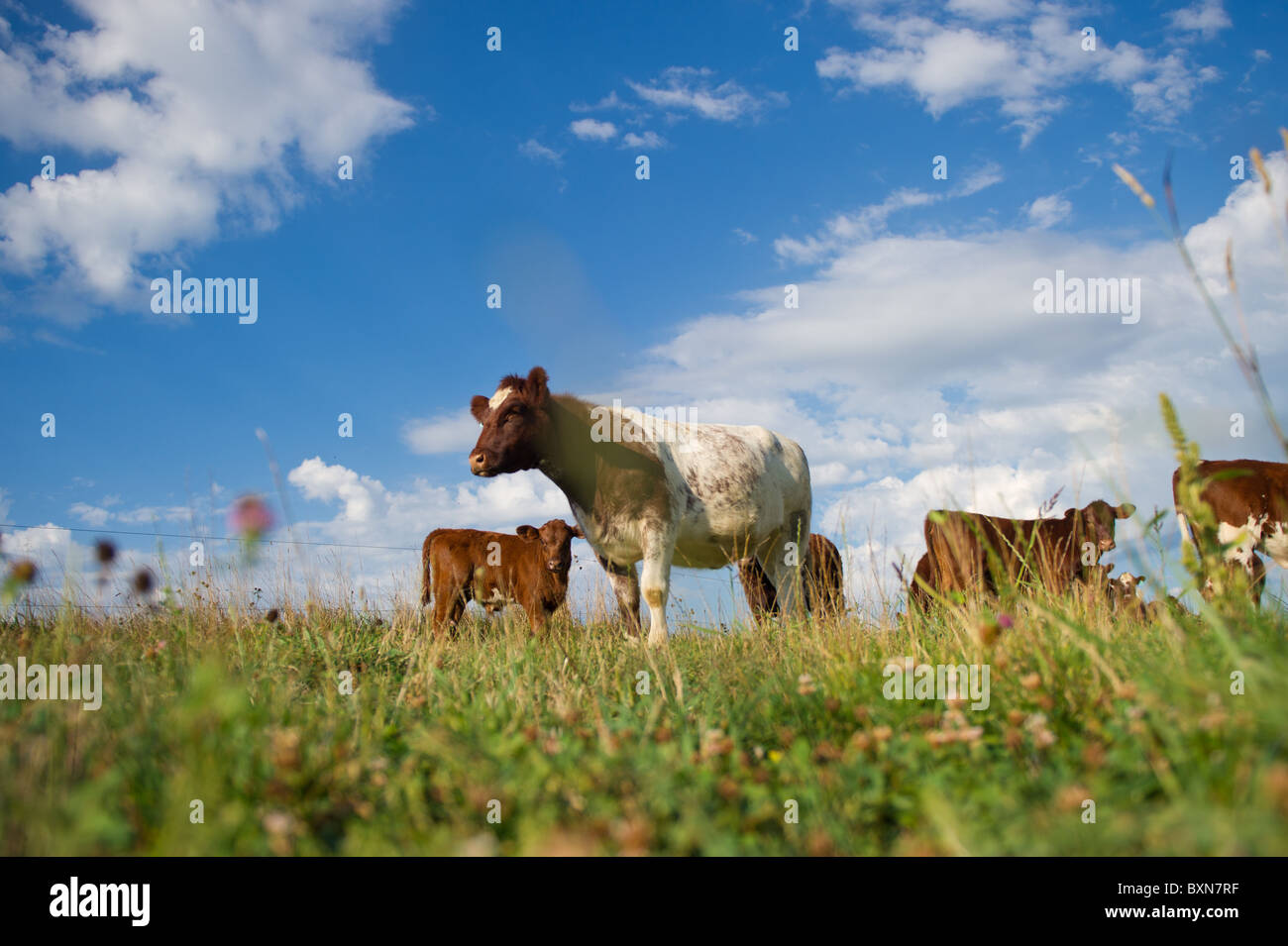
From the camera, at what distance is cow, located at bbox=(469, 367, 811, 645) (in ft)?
29.5

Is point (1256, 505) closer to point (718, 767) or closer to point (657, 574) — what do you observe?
point (657, 574)

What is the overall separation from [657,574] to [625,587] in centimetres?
87

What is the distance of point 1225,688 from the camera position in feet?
10.1

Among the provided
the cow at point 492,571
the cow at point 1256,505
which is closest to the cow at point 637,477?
the cow at point 492,571

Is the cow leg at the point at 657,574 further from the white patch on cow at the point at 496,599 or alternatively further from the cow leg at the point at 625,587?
the white patch on cow at the point at 496,599

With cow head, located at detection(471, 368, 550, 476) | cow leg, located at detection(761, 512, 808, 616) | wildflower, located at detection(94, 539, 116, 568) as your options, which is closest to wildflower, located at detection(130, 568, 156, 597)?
wildflower, located at detection(94, 539, 116, 568)

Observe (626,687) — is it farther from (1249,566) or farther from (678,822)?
(1249,566)

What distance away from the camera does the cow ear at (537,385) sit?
9.25 meters

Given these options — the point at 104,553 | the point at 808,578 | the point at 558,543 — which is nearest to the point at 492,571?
the point at 558,543

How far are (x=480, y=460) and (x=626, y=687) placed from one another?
4307 millimetres

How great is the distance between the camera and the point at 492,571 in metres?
11.8
